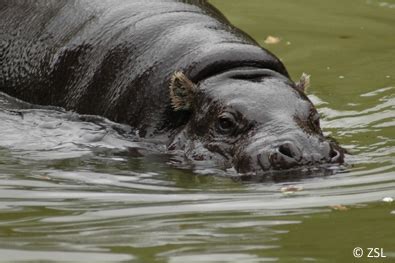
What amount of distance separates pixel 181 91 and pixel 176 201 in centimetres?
181

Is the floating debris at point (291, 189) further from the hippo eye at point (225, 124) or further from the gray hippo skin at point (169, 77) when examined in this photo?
the hippo eye at point (225, 124)

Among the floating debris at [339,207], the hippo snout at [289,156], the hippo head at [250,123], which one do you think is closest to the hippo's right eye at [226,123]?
the hippo head at [250,123]

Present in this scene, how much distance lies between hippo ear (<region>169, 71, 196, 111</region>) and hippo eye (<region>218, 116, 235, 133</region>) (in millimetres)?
403

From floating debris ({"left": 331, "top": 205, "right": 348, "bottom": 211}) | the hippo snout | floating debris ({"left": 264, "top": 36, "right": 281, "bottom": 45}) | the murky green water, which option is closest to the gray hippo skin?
the hippo snout

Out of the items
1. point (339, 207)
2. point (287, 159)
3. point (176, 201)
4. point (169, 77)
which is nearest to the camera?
point (339, 207)

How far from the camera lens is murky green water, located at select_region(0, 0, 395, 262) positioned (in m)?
5.41

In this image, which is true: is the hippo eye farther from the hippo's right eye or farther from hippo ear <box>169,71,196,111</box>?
hippo ear <box>169,71,196,111</box>

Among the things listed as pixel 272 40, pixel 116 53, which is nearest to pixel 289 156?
pixel 116 53

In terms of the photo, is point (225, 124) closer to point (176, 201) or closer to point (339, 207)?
point (176, 201)

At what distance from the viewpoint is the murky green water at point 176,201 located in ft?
17.7

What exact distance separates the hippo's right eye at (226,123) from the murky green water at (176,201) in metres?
0.48

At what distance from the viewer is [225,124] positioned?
312 inches

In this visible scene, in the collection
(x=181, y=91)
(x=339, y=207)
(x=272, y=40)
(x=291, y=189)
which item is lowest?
(x=272, y=40)

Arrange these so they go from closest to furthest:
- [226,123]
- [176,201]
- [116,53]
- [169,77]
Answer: [176,201] < [226,123] < [169,77] < [116,53]
